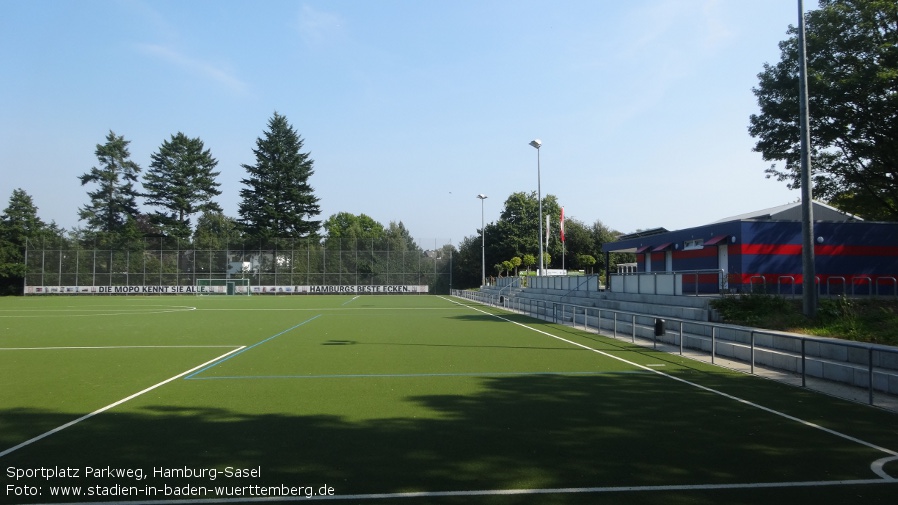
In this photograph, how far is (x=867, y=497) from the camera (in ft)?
16.7

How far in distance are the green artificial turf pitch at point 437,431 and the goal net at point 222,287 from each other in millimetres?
52791

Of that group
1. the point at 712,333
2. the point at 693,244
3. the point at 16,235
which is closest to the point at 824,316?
the point at 712,333

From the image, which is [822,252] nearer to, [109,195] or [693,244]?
[693,244]

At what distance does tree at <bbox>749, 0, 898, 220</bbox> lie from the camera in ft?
74.0

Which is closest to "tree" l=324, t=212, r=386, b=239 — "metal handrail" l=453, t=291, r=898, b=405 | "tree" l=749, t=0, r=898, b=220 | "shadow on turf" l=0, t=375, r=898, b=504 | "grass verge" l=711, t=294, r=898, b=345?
"metal handrail" l=453, t=291, r=898, b=405

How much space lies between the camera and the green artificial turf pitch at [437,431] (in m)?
5.41

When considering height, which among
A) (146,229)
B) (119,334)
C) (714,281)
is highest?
(146,229)

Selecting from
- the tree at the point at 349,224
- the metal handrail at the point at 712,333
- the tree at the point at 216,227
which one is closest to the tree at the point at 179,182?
the tree at the point at 216,227

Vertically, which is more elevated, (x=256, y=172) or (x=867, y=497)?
(x=256, y=172)

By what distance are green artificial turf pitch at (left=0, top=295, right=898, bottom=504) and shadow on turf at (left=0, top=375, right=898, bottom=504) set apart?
0.10 ft

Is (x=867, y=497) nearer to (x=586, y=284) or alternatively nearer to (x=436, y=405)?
(x=436, y=405)

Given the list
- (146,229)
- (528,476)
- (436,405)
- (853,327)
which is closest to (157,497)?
(528,476)

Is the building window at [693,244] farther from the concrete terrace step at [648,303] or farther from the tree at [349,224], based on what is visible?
the tree at [349,224]

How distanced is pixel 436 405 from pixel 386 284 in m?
61.2
